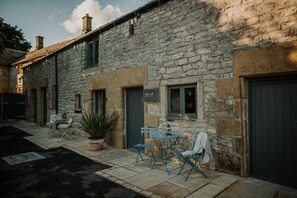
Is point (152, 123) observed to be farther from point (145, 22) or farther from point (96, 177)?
point (145, 22)

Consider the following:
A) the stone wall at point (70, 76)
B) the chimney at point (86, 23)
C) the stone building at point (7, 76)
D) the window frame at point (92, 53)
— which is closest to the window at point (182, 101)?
the window frame at point (92, 53)

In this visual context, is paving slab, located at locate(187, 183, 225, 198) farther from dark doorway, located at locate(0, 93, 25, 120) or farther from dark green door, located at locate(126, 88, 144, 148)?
dark doorway, located at locate(0, 93, 25, 120)

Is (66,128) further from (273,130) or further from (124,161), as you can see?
(273,130)

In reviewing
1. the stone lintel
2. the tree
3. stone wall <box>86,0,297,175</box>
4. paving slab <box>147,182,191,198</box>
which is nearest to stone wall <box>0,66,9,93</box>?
the tree

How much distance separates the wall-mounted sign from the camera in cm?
543

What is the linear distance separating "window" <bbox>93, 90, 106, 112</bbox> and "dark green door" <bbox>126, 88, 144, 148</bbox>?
1502 millimetres

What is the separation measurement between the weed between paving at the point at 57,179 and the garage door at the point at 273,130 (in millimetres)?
2538

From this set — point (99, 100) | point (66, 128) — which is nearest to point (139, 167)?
point (99, 100)

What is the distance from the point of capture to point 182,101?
5.00 meters

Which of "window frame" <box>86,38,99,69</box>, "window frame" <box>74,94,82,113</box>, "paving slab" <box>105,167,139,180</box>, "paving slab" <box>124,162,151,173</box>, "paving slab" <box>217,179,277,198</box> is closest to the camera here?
"paving slab" <box>217,179,277,198</box>

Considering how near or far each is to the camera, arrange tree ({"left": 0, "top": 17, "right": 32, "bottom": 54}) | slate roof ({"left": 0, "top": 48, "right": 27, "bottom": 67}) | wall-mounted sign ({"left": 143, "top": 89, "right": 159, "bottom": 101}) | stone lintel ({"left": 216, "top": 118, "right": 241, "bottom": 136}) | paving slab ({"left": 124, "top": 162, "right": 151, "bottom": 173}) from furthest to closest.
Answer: tree ({"left": 0, "top": 17, "right": 32, "bottom": 54}) < slate roof ({"left": 0, "top": 48, "right": 27, "bottom": 67}) < wall-mounted sign ({"left": 143, "top": 89, "right": 159, "bottom": 101}) < paving slab ({"left": 124, "top": 162, "right": 151, "bottom": 173}) < stone lintel ({"left": 216, "top": 118, "right": 241, "bottom": 136})

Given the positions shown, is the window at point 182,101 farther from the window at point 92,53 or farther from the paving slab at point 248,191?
the window at point 92,53

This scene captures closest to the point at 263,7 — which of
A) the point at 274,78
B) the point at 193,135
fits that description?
the point at 274,78

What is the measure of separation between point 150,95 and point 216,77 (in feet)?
6.32
